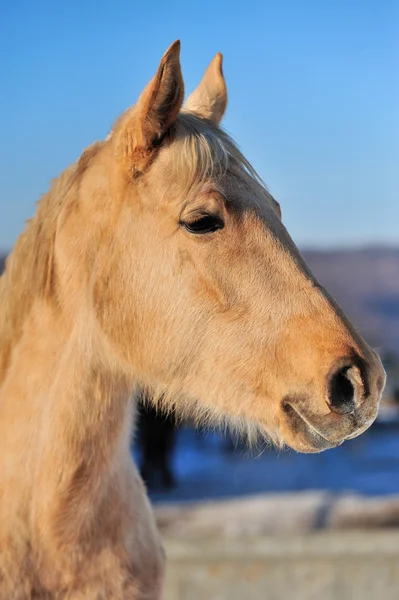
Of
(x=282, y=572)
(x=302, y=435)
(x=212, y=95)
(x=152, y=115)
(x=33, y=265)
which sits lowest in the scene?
(x=282, y=572)

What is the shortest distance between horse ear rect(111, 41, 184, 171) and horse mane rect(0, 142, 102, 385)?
0.15 metres

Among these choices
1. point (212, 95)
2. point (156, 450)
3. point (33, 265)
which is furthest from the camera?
point (156, 450)

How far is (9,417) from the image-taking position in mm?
1520

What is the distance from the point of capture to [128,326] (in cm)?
145

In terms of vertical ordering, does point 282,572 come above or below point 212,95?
below

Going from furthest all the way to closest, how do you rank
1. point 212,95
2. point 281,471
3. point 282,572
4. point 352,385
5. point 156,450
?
point 281,471 < point 156,450 < point 282,572 < point 212,95 < point 352,385

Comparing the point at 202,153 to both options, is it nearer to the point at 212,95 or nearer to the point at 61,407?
the point at 212,95

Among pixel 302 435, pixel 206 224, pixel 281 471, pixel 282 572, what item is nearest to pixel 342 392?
pixel 302 435

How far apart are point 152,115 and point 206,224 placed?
0.25m

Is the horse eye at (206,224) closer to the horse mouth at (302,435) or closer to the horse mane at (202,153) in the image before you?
the horse mane at (202,153)

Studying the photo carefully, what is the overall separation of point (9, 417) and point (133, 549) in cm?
41

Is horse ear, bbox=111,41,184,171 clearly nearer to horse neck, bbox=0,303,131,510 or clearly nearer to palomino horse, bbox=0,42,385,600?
palomino horse, bbox=0,42,385,600

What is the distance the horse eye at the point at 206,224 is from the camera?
4.58 ft

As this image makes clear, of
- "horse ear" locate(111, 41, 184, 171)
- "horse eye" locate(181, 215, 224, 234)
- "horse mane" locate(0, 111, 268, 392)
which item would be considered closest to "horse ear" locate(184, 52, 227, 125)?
"horse mane" locate(0, 111, 268, 392)
